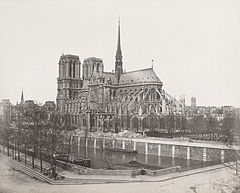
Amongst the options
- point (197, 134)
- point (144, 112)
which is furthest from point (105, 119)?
point (197, 134)

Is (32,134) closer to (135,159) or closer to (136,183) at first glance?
(136,183)

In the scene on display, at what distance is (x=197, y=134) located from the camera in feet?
73.4

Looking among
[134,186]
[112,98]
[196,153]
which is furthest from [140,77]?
[134,186]

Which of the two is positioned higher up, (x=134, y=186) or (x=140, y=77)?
(x=140, y=77)

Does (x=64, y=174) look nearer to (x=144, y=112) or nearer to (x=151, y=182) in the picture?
(x=151, y=182)

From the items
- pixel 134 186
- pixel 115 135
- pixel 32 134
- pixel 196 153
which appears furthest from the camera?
pixel 115 135

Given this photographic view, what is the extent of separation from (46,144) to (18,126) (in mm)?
2618

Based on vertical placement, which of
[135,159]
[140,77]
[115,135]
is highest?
[140,77]

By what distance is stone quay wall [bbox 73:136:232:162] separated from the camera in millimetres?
13558

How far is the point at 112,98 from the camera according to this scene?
3059cm

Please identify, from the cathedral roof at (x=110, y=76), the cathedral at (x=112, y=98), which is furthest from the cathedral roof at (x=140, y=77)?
the cathedral roof at (x=110, y=76)

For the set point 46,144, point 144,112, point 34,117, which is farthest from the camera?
point 144,112

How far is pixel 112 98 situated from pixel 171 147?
15.1 metres

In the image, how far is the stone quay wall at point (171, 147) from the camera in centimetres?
1356
